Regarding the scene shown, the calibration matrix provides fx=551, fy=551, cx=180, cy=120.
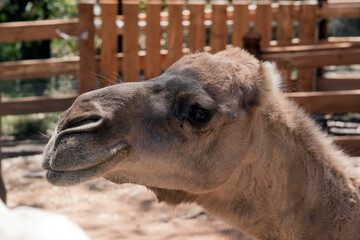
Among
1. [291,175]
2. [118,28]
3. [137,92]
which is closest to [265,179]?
[291,175]

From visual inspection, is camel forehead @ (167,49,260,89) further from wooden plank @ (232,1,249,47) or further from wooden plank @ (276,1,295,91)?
wooden plank @ (276,1,295,91)

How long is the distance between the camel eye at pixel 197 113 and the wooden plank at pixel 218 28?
434 cm

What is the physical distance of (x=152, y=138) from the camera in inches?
103

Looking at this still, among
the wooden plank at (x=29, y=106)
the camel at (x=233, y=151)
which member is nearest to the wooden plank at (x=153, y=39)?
the wooden plank at (x=29, y=106)

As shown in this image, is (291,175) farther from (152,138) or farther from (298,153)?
(152,138)

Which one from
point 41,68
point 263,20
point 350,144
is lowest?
point 350,144

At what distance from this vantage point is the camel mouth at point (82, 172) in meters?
2.44

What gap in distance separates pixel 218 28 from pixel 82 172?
4837 millimetres

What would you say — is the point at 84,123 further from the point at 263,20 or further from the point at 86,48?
the point at 263,20

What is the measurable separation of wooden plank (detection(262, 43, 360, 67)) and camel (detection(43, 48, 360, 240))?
2.69 meters

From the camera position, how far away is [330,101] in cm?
566

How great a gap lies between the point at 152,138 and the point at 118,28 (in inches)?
182

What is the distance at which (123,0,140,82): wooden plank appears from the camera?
6738 millimetres

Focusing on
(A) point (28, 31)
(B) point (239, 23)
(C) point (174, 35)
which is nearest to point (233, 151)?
(C) point (174, 35)
